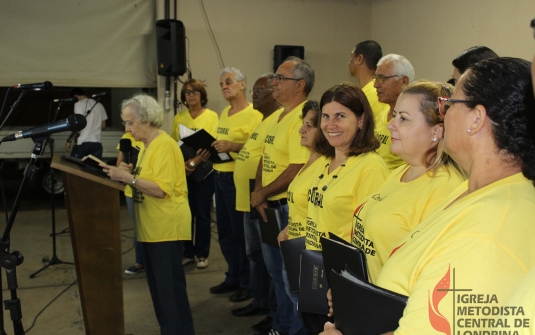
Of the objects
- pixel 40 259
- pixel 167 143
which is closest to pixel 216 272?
pixel 40 259

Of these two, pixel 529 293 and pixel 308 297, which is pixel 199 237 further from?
pixel 529 293

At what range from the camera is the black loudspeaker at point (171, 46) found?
7105 mm

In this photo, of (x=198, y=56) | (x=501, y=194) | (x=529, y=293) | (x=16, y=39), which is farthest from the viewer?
(x=198, y=56)

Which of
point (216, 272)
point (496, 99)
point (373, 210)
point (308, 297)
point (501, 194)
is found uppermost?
point (496, 99)

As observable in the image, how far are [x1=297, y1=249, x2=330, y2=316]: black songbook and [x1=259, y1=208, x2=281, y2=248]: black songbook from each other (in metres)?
0.84

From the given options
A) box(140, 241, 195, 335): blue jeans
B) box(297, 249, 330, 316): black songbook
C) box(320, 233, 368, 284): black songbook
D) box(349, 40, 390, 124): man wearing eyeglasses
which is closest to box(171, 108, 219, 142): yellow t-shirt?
box(349, 40, 390, 124): man wearing eyeglasses

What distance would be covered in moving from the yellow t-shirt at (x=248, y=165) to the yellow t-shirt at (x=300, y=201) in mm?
1156

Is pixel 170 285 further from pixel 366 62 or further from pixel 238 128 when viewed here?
pixel 366 62

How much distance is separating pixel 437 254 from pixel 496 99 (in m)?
0.35

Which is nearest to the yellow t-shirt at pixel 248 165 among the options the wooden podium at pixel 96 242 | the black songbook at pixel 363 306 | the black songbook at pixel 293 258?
the wooden podium at pixel 96 242

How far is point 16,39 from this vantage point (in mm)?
7148

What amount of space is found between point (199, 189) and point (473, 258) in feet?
13.2

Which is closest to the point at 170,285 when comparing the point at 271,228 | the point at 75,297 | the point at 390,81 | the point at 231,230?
the point at 271,228

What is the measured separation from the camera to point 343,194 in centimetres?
222
